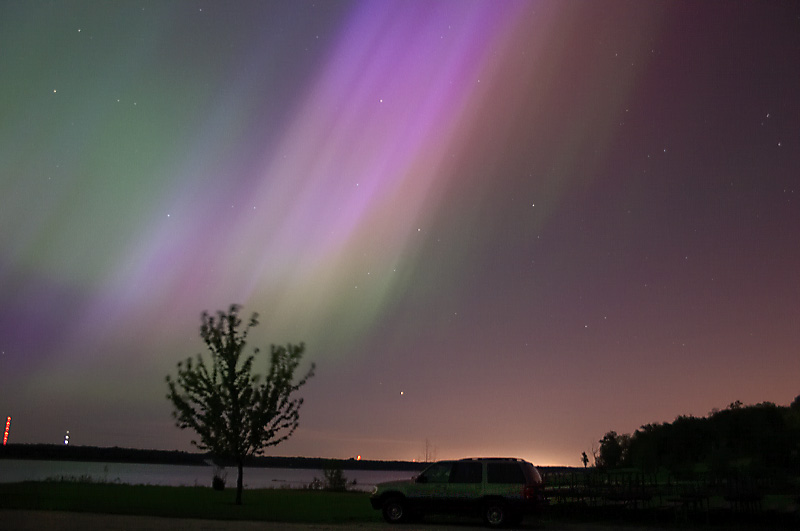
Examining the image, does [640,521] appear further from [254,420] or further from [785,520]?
[254,420]

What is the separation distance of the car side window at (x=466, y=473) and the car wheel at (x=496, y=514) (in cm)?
87

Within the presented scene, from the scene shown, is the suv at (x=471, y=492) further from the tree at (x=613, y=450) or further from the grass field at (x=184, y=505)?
the tree at (x=613, y=450)

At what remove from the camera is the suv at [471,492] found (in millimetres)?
22375

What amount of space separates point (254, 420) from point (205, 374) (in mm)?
2796

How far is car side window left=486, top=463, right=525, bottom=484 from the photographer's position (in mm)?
22469

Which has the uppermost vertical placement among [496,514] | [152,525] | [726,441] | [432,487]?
[726,441]

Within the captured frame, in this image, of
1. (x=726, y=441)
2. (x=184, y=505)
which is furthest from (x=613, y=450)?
(x=184, y=505)

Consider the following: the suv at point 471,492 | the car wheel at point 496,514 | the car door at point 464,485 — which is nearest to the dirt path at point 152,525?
the car wheel at point 496,514

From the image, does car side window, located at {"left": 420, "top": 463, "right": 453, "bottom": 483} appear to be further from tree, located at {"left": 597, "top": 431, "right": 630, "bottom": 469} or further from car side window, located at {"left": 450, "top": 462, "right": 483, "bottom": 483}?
tree, located at {"left": 597, "top": 431, "right": 630, "bottom": 469}

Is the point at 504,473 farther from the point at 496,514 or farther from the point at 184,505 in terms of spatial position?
the point at 184,505

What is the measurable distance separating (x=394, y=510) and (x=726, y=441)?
9148 cm

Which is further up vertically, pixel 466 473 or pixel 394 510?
pixel 466 473

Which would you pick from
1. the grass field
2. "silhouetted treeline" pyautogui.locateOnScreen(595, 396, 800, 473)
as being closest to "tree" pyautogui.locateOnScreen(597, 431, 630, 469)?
"silhouetted treeline" pyautogui.locateOnScreen(595, 396, 800, 473)

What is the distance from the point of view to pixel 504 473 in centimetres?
2273
